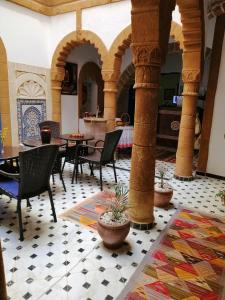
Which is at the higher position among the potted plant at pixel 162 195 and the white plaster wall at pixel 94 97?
the white plaster wall at pixel 94 97

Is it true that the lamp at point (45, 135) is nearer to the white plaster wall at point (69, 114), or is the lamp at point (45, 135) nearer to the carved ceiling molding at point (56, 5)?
the white plaster wall at point (69, 114)

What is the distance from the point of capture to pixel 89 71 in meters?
7.23

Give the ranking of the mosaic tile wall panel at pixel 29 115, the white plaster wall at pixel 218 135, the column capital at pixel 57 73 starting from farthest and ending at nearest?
the column capital at pixel 57 73 < the mosaic tile wall panel at pixel 29 115 < the white plaster wall at pixel 218 135

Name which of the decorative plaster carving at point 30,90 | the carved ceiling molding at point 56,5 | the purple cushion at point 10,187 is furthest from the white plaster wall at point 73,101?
the purple cushion at point 10,187

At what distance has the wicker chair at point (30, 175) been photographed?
225 centimetres

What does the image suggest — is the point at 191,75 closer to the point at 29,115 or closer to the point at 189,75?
the point at 189,75

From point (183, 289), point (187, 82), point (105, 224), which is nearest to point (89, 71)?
point (187, 82)

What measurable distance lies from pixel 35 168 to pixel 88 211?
1005mm

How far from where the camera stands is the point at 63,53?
216 inches

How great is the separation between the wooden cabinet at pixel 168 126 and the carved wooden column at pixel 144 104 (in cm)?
459

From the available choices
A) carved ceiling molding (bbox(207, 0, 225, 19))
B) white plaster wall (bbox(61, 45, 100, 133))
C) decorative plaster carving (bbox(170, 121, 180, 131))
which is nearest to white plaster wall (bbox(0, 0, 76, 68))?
white plaster wall (bbox(61, 45, 100, 133))

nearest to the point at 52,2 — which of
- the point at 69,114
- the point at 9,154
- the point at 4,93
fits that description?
the point at 4,93

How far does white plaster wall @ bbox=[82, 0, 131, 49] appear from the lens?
14.8 ft

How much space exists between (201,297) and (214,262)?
0.48m
